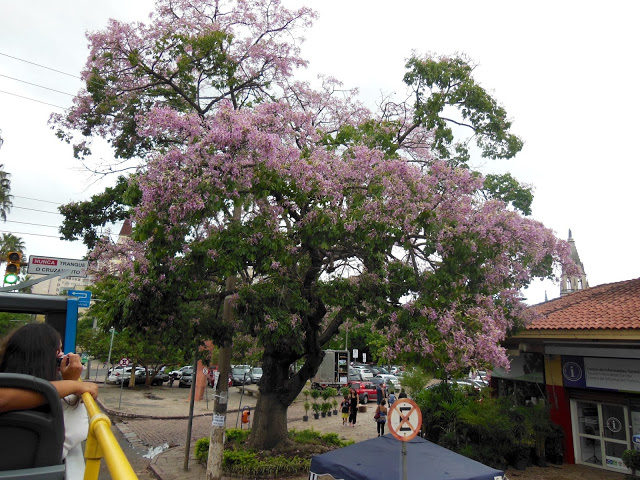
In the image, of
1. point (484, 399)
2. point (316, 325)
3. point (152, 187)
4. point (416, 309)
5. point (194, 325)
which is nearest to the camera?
point (152, 187)

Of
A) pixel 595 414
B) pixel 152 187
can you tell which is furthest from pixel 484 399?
pixel 152 187

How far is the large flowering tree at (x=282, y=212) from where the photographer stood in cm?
888

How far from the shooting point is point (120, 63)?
1137 cm

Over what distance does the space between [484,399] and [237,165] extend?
33.3 feet

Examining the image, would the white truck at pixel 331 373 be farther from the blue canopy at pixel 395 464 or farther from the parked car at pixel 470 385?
the blue canopy at pixel 395 464

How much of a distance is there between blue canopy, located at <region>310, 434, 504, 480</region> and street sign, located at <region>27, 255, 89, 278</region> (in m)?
6.26

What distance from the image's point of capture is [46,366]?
7.51 feet

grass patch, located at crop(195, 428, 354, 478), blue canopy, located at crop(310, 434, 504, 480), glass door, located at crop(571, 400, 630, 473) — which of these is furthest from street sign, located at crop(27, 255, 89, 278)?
glass door, located at crop(571, 400, 630, 473)

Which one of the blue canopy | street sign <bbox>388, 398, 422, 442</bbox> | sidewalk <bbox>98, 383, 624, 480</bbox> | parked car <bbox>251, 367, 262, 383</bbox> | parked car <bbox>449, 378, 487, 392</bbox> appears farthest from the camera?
parked car <bbox>251, 367, 262, 383</bbox>

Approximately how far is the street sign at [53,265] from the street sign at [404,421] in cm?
678

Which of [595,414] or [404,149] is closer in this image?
[595,414]

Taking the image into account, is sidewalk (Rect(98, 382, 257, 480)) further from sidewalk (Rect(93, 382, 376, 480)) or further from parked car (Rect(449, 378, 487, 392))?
parked car (Rect(449, 378, 487, 392))

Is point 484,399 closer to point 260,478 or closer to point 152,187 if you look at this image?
point 260,478

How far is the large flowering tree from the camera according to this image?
8.88m
